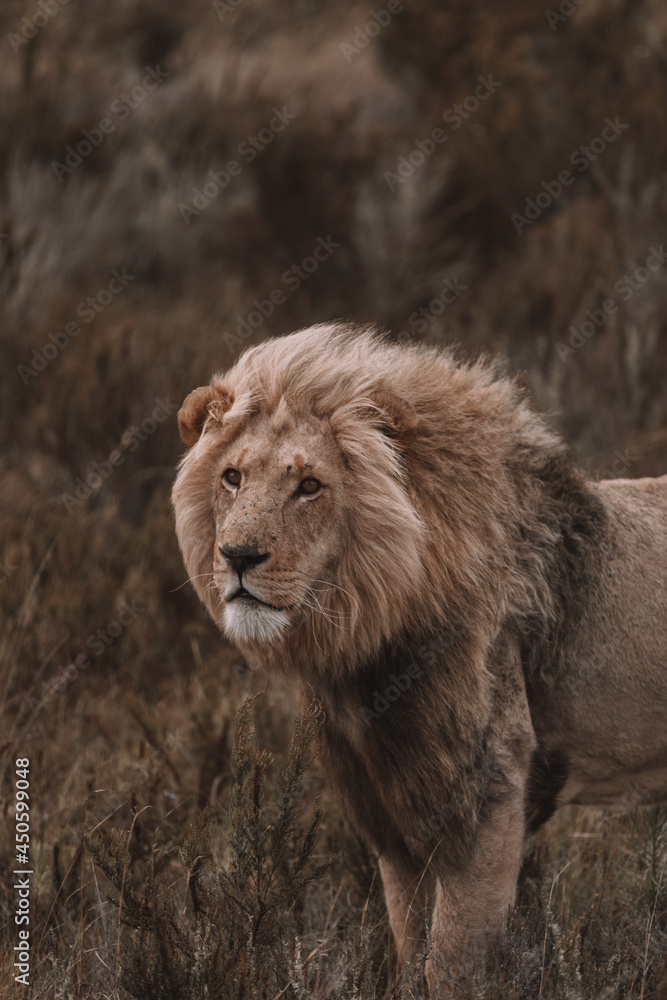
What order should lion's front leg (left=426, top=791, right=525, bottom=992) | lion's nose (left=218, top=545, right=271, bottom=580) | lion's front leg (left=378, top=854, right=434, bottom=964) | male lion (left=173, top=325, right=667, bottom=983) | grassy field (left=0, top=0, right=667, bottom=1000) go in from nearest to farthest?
1. lion's nose (left=218, top=545, right=271, bottom=580)
2. male lion (left=173, top=325, right=667, bottom=983)
3. lion's front leg (left=426, top=791, right=525, bottom=992)
4. grassy field (left=0, top=0, right=667, bottom=1000)
5. lion's front leg (left=378, top=854, right=434, bottom=964)

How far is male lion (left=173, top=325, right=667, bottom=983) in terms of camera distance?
8.97 ft

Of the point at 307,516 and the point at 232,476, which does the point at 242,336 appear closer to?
the point at 232,476

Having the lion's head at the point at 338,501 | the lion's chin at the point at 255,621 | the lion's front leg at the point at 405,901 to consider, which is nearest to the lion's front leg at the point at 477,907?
the lion's front leg at the point at 405,901

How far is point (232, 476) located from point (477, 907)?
Answer: 1.43 meters

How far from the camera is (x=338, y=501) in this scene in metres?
2.75

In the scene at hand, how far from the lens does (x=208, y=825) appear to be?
9.93 feet

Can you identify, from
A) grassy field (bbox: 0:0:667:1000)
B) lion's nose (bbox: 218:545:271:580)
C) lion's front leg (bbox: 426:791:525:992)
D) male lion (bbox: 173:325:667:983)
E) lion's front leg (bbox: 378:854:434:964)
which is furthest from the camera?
lion's front leg (bbox: 378:854:434:964)

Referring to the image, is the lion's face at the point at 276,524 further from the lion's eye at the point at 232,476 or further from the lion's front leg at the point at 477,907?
the lion's front leg at the point at 477,907

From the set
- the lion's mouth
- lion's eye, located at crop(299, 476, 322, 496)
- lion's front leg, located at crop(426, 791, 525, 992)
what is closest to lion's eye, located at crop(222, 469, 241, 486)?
lion's eye, located at crop(299, 476, 322, 496)

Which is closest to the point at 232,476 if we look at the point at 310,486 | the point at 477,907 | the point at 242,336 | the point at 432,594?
the point at 310,486

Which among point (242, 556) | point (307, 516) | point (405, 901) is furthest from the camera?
point (405, 901)

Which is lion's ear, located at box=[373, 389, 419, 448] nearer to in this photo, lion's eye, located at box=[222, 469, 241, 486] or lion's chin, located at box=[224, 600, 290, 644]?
lion's eye, located at box=[222, 469, 241, 486]

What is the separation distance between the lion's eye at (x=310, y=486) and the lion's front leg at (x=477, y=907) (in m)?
1.07

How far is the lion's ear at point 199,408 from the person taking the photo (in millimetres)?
3061
